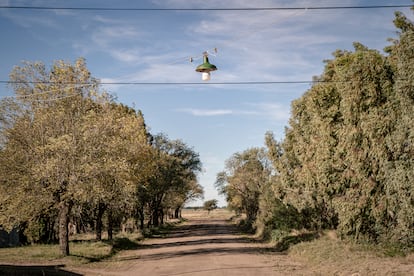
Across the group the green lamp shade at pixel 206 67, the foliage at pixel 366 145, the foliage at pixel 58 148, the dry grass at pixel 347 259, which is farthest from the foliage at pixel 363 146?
the foliage at pixel 58 148

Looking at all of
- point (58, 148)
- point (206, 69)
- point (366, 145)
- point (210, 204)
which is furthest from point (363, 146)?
point (210, 204)

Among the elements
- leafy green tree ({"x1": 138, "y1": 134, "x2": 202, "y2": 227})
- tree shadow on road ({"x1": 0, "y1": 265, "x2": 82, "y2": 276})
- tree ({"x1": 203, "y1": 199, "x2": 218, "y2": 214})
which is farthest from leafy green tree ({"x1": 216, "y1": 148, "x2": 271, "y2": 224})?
tree ({"x1": 203, "y1": 199, "x2": 218, "y2": 214})

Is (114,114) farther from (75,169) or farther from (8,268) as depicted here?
(8,268)

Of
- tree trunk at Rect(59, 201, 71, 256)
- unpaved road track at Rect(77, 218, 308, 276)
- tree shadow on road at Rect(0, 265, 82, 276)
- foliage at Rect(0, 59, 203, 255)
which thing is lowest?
unpaved road track at Rect(77, 218, 308, 276)

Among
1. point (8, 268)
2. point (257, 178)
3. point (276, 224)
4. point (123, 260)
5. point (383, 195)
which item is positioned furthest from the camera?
point (257, 178)

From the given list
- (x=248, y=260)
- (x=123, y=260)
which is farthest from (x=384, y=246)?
(x=123, y=260)

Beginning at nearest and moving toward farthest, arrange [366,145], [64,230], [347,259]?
[347,259], [366,145], [64,230]

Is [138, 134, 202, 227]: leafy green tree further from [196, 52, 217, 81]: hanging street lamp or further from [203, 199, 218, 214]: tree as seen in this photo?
[203, 199, 218, 214]: tree

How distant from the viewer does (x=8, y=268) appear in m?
16.7

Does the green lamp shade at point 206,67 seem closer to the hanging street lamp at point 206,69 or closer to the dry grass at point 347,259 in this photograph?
the hanging street lamp at point 206,69

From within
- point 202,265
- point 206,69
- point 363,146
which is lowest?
point 202,265

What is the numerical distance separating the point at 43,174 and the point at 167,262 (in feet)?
23.5

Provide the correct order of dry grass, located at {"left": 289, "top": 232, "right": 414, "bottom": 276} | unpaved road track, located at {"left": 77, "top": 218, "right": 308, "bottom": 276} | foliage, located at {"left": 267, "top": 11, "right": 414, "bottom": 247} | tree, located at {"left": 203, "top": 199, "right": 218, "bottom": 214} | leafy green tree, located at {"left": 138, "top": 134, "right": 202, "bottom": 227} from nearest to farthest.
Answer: dry grass, located at {"left": 289, "top": 232, "right": 414, "bottom": 276}, foliage, located at {"left": 267, "top": 11, "right": 414, "bottom": 247}, unpaved road track, located at {"left": 77, "top": 218, "right": 308, "bottom": 276}, leafy green tree, located at {"left": 138, "top": 134, "right": 202, "bottom": 227}, tree, located at {"left": 203, "top": 199, "right": 218, "bottom": 214}

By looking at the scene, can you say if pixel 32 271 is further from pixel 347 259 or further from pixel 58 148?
pixel 347 259
